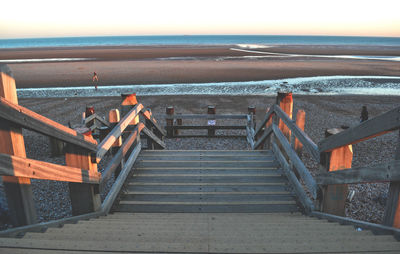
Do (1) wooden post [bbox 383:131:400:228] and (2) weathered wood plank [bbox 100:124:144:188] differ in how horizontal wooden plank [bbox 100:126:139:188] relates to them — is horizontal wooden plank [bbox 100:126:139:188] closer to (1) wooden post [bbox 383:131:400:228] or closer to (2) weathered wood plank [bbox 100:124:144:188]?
(2) weathered wood plank [bbox 100:124:144:188]

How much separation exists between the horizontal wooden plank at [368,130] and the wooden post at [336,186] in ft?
0.45

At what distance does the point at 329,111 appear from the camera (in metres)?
16.2

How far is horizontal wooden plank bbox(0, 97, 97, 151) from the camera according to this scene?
1.99 meters

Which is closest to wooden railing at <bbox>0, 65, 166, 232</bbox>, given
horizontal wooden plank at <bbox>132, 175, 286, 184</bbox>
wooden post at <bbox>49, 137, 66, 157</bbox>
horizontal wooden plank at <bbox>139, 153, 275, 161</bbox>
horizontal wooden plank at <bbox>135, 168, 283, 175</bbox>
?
horizontal wooden plank at <bbox>132, 175, 286, 184</bbox>

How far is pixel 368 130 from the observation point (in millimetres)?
2295

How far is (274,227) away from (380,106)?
18234 millimetres

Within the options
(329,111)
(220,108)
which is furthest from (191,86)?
(329,111)

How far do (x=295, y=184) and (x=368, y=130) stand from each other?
88.7 inches

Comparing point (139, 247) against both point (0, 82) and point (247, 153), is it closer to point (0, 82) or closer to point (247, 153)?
point (0, 82)

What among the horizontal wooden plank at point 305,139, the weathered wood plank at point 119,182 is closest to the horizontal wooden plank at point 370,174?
the horizontal wooden plank at point 305,139

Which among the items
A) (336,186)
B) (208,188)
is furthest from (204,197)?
(336,186)

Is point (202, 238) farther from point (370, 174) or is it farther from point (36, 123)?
point (36, 123)

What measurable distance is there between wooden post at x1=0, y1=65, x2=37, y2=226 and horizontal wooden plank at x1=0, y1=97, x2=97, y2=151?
86mm

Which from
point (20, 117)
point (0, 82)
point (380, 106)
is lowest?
point (380, 106)
